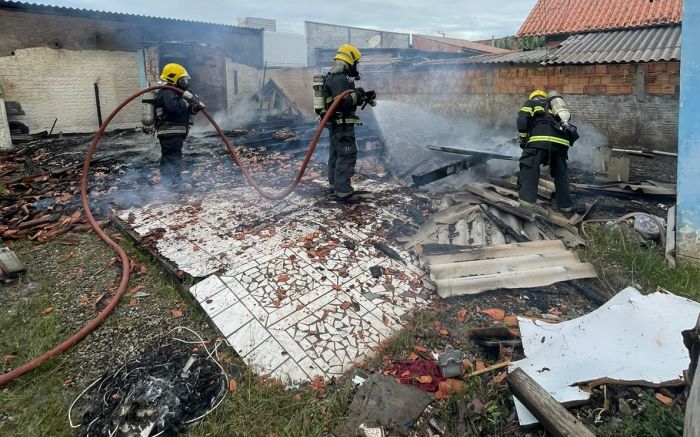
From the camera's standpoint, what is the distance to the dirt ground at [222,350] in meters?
2.25

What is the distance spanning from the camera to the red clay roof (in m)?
13.5

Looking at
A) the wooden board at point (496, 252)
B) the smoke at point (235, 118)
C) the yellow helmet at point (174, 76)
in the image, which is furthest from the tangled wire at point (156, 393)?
the smoke at point (235, 118)

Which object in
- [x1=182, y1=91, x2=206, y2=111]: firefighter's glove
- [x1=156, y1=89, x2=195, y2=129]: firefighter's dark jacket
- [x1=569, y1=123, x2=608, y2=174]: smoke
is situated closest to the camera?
[x1=182, y1=91, x2=206, y2=111]: firefighter's glove

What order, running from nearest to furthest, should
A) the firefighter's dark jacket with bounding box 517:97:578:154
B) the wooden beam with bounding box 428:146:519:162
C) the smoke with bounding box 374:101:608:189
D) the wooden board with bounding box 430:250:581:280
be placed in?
the wooden board with bounding box 430:250:581:280
the firefighter's dark jacket with bounding box 517:97:578:154
the wooden beam with bounding box 428:146:519:162
the smoke with bounding box 374:101:608:189

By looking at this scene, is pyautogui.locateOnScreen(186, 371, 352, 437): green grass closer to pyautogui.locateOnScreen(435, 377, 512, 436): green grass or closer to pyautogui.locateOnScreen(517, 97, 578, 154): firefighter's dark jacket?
pyautogui.locateOnScreen(435, 377, 512, 436): green grass

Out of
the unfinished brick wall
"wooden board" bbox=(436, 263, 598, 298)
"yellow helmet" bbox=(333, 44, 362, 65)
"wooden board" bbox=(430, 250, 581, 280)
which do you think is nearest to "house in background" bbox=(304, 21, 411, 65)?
the unfinished brick wall

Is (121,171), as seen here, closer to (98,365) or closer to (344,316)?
(98,365)

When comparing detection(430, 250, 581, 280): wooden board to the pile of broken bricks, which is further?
detection(430, 250, 581, 280): wooden board

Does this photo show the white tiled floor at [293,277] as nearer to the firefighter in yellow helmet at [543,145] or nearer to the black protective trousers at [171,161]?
the black protective trousers at [171,161]

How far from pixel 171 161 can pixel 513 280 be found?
5.13 m

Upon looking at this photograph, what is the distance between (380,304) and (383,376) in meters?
0.83

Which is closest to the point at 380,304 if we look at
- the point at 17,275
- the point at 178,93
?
the point at 17,275

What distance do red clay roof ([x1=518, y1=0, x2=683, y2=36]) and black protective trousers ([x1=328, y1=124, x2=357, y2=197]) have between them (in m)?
12.3

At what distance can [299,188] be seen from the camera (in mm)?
6121
